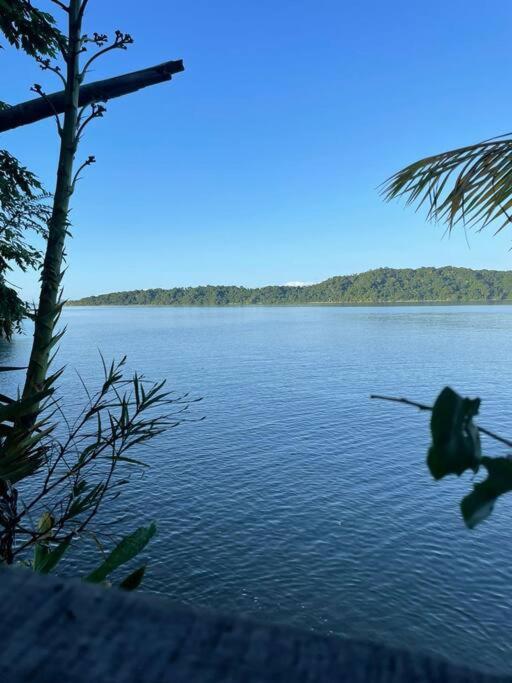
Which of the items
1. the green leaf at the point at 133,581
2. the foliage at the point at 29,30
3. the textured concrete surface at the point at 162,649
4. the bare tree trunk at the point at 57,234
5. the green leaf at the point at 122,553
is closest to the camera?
the textured concrete surface at the point at 162,649

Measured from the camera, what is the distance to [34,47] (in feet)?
30.5

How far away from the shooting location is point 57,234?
3.98 meters

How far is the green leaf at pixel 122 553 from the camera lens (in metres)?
2.70

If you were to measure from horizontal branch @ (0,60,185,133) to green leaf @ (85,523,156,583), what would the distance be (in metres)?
3.37

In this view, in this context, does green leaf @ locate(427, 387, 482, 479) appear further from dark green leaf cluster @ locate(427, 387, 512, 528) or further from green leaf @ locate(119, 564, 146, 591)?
green leaf @ locate(119, 564, 146, 591)

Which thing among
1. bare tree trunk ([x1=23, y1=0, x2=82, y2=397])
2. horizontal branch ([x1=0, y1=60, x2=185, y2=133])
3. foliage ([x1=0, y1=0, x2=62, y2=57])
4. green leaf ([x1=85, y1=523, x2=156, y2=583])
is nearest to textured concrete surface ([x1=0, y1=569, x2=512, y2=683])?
green leaf ([x1=85, y1=523, x2=156, y2=583])

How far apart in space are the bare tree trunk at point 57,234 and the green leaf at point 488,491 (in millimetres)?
3547

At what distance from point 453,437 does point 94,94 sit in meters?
4.37

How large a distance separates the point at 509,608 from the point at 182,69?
21.8m

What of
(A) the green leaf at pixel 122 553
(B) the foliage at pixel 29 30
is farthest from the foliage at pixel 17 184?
(A) the green leaf at pixel 122 553

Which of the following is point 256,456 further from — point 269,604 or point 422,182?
point 422,182

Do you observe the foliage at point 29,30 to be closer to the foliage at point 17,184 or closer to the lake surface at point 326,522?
the foliage at point 17,184

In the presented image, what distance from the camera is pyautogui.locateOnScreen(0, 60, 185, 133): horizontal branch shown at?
154 inches

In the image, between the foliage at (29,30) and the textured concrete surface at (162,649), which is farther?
the foliage at (29,30)
